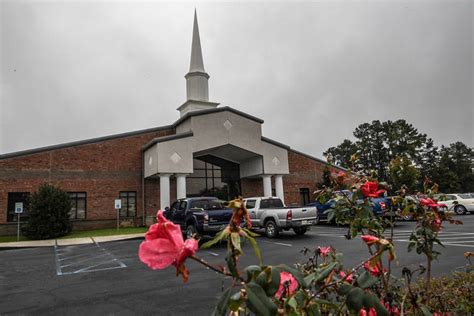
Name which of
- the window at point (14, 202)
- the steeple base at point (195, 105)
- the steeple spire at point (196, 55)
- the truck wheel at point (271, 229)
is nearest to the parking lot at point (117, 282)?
the truck wheel at point (271, 229)

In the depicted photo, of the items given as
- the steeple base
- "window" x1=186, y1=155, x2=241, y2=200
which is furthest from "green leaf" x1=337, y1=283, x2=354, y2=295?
the steeple base

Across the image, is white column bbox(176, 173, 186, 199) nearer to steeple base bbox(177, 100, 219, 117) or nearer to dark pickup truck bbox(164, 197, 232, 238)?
dark pickup truck bbox(164, 197, 232, 238)

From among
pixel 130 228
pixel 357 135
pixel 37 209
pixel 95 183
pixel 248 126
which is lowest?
pixel 130 228

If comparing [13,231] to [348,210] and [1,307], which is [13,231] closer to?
[1,307]

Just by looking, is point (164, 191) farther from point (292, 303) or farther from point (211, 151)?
point (292, 303)

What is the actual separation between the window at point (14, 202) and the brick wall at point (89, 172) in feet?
0.70

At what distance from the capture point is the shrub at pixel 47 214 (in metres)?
17.2

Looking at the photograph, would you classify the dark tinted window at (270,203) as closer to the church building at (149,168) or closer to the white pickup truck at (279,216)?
the white pickup truck at (279,216)

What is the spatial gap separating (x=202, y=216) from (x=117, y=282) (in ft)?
17.9

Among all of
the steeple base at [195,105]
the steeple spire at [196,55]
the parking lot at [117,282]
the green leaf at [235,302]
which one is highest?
the steeple spire at [196,55]

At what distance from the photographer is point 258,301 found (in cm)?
97

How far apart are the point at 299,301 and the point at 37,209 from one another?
1989 centimetres

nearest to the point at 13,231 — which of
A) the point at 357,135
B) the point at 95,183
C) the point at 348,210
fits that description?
the point at 95,183

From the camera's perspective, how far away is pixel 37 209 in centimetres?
1728
